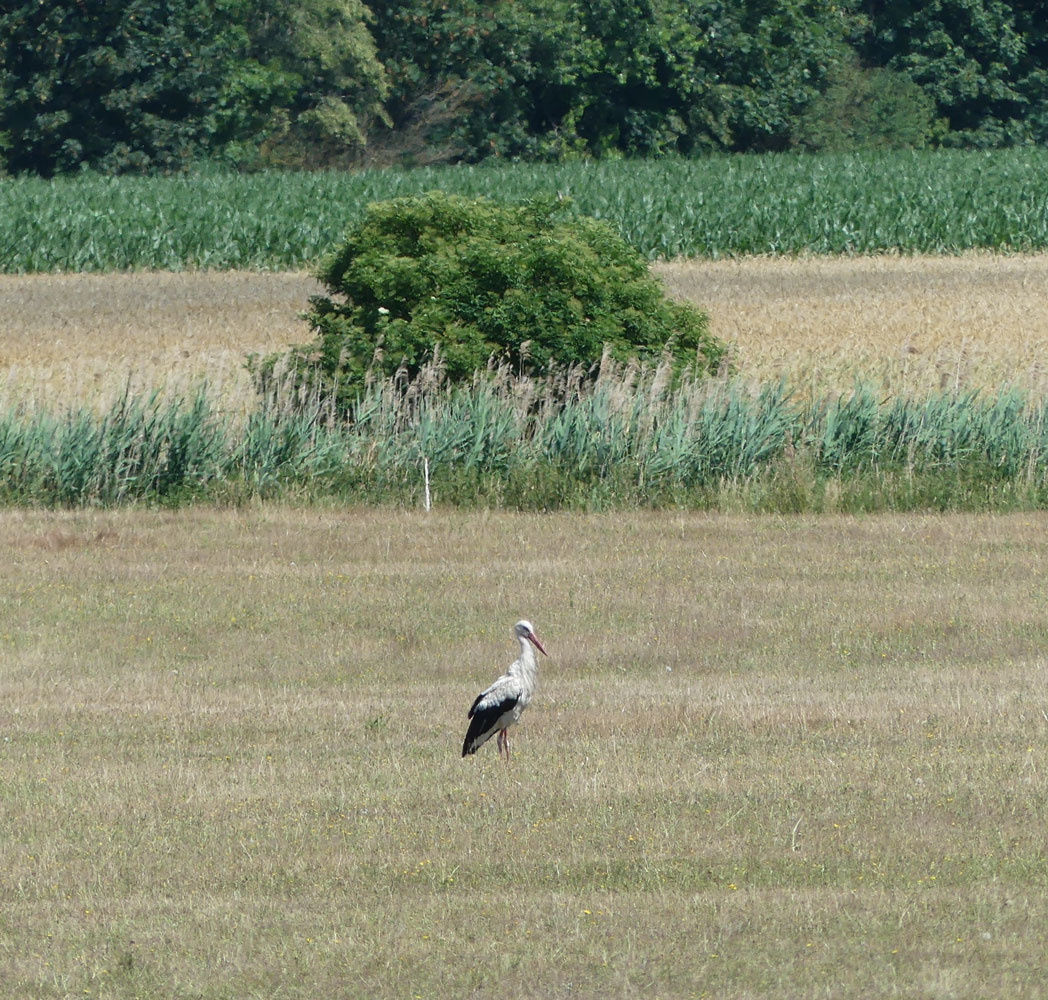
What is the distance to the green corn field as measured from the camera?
43.6m

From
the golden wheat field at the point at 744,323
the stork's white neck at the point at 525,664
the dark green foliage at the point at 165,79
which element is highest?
the dark green foliage at the point at 165,79

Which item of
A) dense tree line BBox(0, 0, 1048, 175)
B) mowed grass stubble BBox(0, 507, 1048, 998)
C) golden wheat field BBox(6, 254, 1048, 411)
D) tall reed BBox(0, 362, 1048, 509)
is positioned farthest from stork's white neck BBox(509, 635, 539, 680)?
dense tree line BBox(0, 0, 1048, 175)

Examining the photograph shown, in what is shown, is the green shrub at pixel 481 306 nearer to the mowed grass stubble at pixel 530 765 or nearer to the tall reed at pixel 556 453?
the tall reed at pixel 556 453

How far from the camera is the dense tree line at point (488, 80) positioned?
6531cm

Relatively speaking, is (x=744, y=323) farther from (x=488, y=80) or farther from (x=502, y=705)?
(x=488, y=80)

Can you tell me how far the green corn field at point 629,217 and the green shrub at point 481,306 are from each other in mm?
21752

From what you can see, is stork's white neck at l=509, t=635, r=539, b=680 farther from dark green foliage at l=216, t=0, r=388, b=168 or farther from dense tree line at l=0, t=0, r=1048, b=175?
dark green foliage at l=216, t=0, r=388, b=168

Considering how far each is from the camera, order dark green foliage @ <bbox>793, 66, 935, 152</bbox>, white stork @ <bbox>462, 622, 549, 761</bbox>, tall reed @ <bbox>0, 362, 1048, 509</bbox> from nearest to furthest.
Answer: white stork @ <bbox>462, 622, 549, 761</bbox>
tall reed @ <bbox>0, 362, 1048, 509</bbox>
dark green foliage @ <bbox>793, 66, 935, 152</bbox>

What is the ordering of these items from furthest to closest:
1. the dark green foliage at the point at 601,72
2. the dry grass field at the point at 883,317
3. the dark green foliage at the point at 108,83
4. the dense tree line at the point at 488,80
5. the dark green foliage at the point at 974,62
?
the dark green foliage at the point at 974,62
the dark green foliage at the point at 601,72
the dense tree line at the point at 488,80
the dark green foliage at the point at 108,83
the dry grass field at the point at 883,317

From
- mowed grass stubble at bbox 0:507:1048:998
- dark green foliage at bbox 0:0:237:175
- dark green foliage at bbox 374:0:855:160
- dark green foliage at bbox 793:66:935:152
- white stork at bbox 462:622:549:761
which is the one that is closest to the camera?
mowed grass stubble at bbox 0:507:1048:998

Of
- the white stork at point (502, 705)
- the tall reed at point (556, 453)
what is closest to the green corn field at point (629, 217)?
the tall reed at point (556, 453)

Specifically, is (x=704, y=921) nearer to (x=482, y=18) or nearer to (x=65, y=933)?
(x=65, y=933)

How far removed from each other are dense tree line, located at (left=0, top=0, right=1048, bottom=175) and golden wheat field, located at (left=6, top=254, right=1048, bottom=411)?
25702mm

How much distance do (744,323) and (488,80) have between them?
43.8 meters
